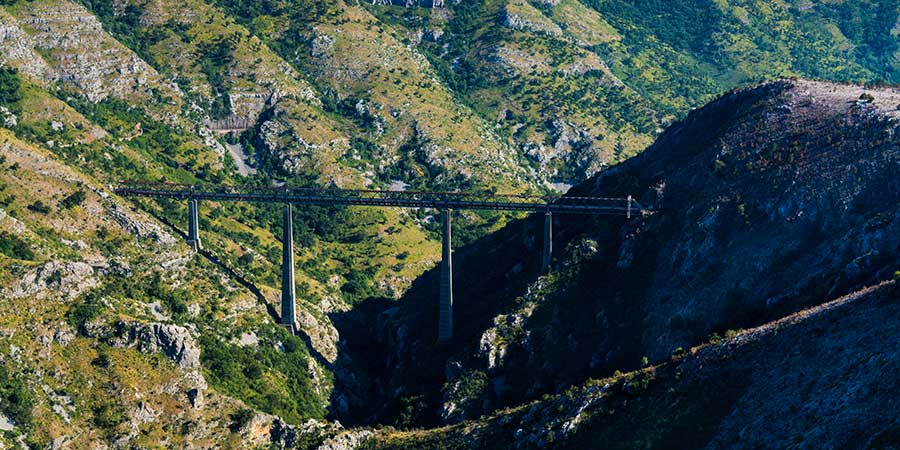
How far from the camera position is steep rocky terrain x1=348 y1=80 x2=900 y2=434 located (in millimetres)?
151500

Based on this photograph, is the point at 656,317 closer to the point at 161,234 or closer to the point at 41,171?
the point at 161,234

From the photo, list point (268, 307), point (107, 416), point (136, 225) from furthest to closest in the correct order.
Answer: point (268, 307), point (136, 225), point (107, 416)

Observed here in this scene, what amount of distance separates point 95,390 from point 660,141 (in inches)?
3665

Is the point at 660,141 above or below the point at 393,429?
above

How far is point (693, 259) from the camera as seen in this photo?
16225cm

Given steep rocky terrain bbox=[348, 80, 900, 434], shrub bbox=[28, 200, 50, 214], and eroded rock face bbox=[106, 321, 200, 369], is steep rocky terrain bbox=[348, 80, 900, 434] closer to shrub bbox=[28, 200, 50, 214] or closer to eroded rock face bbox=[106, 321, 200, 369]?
eroded rock face bbox=[106, 321, 200, 369]

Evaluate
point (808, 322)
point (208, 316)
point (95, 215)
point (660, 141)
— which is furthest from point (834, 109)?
point (95, 215)

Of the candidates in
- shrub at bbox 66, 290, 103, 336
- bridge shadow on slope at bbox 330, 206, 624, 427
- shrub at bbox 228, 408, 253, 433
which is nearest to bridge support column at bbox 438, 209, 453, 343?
bridge shadow on slope at bbox 330, 206, 624, 427

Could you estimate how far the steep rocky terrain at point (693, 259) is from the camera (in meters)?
152

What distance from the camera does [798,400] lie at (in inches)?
4471

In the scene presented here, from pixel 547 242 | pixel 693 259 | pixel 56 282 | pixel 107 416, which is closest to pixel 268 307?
pixel 56 282

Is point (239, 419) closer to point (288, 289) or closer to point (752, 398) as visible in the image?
point (288, 289)

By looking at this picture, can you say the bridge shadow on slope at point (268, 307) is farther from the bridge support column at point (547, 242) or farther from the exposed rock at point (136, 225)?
the bridge support column at point (547, 242)

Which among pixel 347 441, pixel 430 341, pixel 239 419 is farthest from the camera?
pixel 430 341
